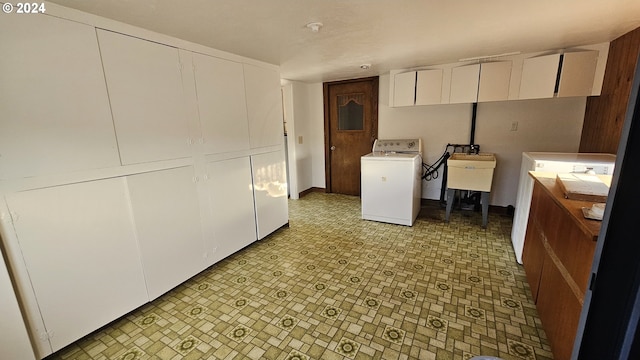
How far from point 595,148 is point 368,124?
282 centimetres

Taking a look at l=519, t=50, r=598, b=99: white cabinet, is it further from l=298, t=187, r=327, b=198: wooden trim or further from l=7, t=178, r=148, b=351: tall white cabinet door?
l=7, t=178, r=148, b=351: tall white cabinet door

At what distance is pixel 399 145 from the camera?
4016mm

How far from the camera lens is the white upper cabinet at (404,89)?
3.54 meters

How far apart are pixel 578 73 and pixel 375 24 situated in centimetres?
245

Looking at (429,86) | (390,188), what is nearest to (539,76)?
(429,86)

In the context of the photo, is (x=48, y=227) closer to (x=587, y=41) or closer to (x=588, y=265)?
(x=588, y=265)

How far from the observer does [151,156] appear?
1.97 metres

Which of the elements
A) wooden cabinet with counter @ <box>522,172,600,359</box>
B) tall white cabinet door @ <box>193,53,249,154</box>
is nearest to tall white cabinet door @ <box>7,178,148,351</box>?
tall white cabinet door @ <box>193,53,249,154</box>

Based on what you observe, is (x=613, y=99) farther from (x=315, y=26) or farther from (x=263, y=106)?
(x=263, y=106)

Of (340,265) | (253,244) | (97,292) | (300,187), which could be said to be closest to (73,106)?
(97,292)

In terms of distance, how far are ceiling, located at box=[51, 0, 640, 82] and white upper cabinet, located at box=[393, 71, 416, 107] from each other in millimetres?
621

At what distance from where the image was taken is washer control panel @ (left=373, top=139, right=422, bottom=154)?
391cm

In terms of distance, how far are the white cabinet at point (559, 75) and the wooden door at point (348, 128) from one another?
6.64 ft

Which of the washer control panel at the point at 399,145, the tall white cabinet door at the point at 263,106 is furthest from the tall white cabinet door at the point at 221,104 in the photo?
the washer control panel at the point at 399,145
